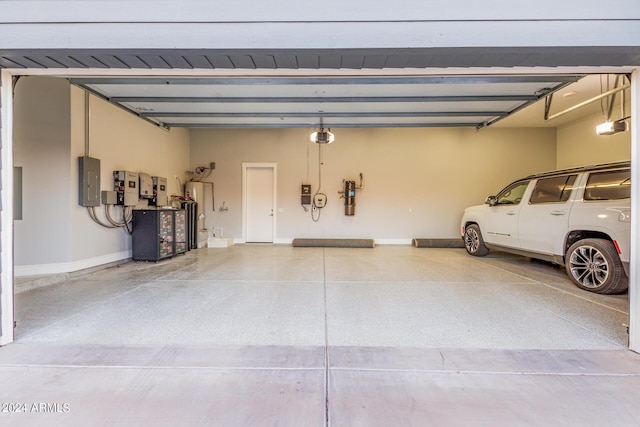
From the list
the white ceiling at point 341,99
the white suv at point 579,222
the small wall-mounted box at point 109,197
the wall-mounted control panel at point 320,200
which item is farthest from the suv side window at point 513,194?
the small wall-mounted box at point 109,197

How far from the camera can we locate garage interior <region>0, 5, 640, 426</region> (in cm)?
171

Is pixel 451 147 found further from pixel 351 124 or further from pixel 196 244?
pixel 196 244

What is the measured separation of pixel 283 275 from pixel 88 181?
142 inches

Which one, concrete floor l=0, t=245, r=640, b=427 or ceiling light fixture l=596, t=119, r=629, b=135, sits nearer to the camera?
concrete floor l=0, t=245, r=640, b=427

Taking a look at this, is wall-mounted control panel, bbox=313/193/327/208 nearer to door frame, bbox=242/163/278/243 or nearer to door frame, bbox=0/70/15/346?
door frame, bbox=242/163/278/243

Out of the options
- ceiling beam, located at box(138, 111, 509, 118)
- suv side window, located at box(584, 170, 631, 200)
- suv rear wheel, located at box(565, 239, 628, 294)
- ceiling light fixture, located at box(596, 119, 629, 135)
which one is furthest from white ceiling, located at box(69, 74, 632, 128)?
suv rear wheel, located at box(565, 239, 628, 294)

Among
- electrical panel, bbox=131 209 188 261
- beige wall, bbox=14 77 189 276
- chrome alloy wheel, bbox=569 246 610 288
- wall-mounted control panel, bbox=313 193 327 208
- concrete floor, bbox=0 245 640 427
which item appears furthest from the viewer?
wall-mounted control panel, bbox=313 193 327 208

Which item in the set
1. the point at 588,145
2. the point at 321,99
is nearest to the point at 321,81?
the point at 321,99

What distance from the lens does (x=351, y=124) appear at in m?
6.66

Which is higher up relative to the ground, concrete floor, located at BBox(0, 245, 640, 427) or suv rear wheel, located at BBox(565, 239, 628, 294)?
suv rear wheel, located at BBox(565, 239, 628, 294)

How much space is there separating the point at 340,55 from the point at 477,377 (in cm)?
248

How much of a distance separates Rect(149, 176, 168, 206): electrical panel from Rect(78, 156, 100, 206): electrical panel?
1.48 meters

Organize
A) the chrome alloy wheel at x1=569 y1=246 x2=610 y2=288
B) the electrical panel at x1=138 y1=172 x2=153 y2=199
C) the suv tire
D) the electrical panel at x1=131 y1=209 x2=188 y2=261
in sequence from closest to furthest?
the chrome alloy wheel at x1=569 y1=246 x2=610 y2=288 < the electrical panel at x1=131 y1=209 x2=188 y2=261 < the electrical panel at x1=138 y1=172 x2=153 y2=199 < the suv tire
